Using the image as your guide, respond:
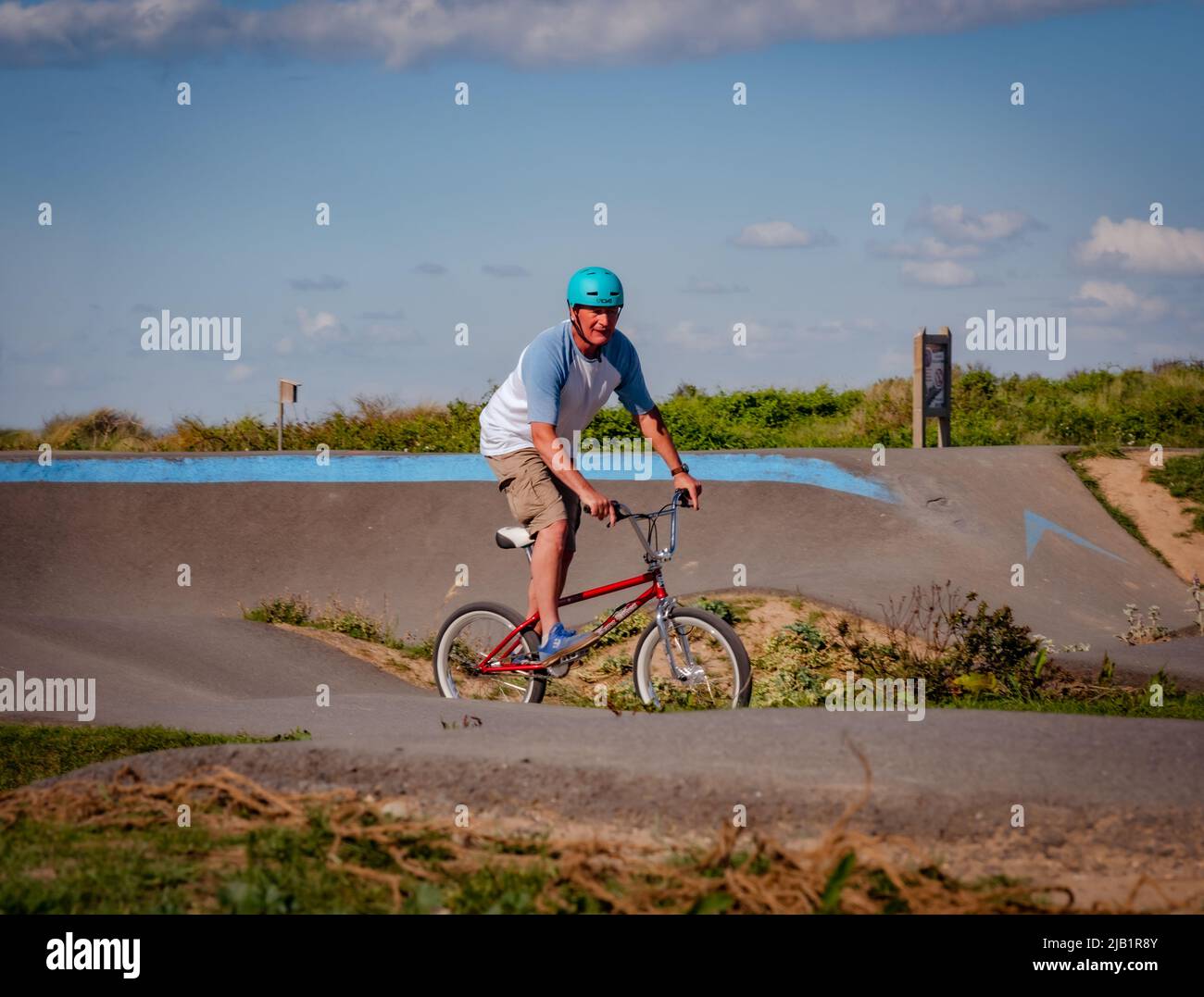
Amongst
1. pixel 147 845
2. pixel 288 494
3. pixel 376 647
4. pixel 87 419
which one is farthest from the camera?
pixel 87 419

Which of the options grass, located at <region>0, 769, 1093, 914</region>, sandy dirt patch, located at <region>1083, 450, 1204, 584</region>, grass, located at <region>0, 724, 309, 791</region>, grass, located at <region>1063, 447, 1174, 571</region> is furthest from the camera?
grass, located at <region>1063, 447, 1174, 571</region>

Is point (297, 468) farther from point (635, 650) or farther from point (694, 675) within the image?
point (694, 675)

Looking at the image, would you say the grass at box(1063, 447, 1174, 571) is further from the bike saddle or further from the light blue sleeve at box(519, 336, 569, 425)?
the light blue sleeve at box(519, 336, 569, 425)

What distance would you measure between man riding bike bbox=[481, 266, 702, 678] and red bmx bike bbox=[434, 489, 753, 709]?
13 centimetres

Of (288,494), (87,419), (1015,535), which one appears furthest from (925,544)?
(87,419)

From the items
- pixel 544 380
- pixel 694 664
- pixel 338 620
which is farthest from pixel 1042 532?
pixel 544 380

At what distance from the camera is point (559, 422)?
7039 millimetres

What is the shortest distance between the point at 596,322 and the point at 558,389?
0.41 m

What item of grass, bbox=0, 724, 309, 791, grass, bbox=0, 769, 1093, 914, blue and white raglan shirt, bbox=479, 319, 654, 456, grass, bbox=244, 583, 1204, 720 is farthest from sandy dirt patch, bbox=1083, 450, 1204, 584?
grass, bbox=0, 769, 1093, 914

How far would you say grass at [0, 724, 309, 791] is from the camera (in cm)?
650

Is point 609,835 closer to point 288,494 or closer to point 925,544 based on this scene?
point 925,544

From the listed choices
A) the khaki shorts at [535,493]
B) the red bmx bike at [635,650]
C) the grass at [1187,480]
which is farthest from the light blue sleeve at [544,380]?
the grass at [1187,480]
